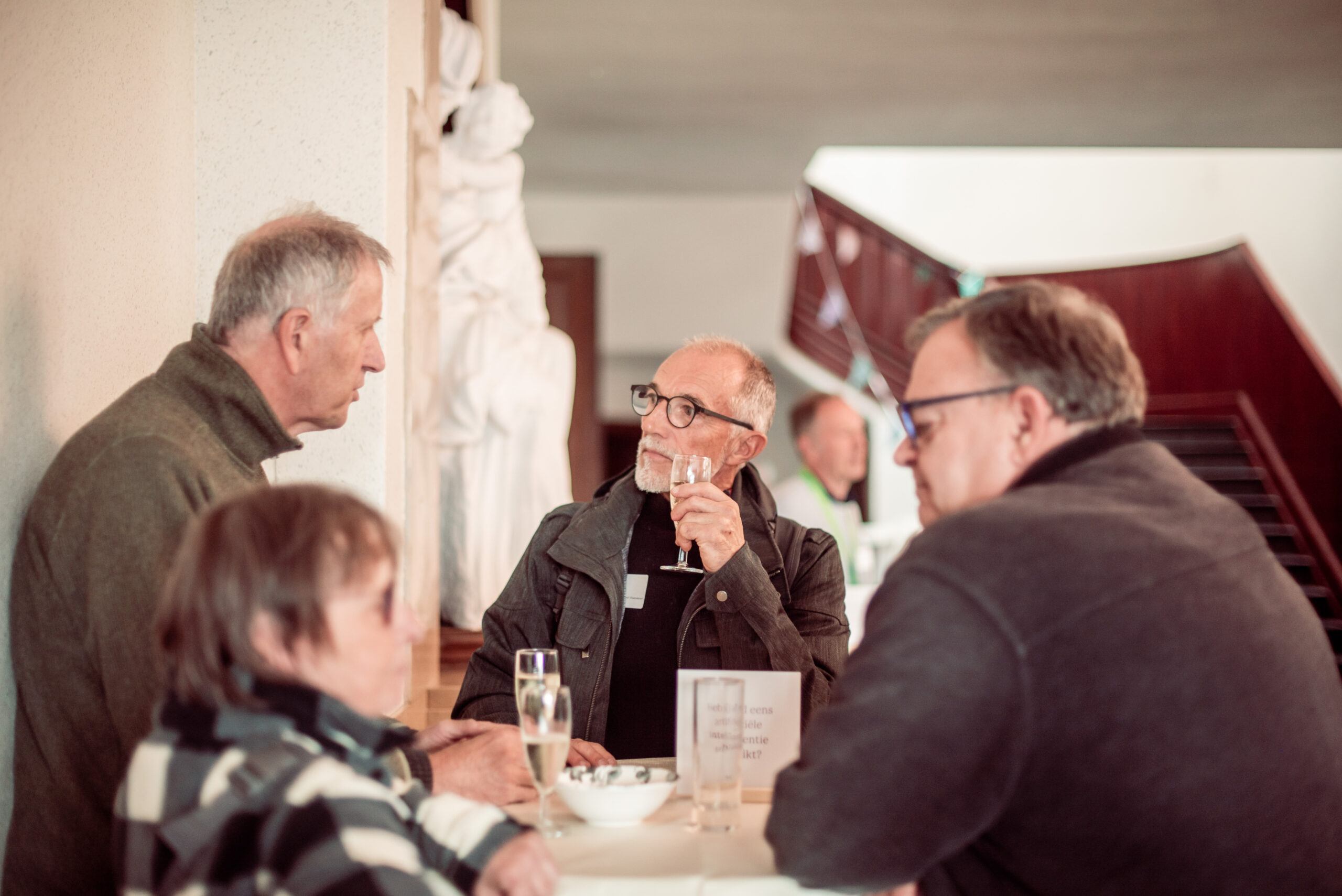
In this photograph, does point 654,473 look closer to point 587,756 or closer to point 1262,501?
point 587,756

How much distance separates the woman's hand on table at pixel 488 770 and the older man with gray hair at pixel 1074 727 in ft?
1.68

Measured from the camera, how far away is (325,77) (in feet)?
8.31

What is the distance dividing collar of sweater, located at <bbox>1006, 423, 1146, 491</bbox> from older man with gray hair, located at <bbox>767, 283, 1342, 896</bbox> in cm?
9

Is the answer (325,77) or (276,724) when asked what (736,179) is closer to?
(325,77)

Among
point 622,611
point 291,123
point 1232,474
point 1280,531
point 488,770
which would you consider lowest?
point 1280,531

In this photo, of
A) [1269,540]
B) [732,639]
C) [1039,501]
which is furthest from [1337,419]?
[1039,501]

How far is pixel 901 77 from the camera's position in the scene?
6.55 meters

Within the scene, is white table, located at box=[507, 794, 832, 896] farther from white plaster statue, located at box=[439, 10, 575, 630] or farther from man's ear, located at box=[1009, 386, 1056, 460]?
white plaster statue, located at box=[439, 10, 575, 630]

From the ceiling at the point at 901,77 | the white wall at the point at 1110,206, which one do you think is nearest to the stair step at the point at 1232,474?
the white wall at the point at 1110,206

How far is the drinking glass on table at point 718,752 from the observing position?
148 cm

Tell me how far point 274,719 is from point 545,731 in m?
0.40

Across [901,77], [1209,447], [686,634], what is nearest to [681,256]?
[901,77]

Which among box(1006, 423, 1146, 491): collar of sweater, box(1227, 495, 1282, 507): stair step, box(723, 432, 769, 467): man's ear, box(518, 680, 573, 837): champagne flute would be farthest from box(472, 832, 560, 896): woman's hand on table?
box(1227, 495, 1282, 507): stair step

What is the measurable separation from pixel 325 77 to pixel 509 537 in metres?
1.87
